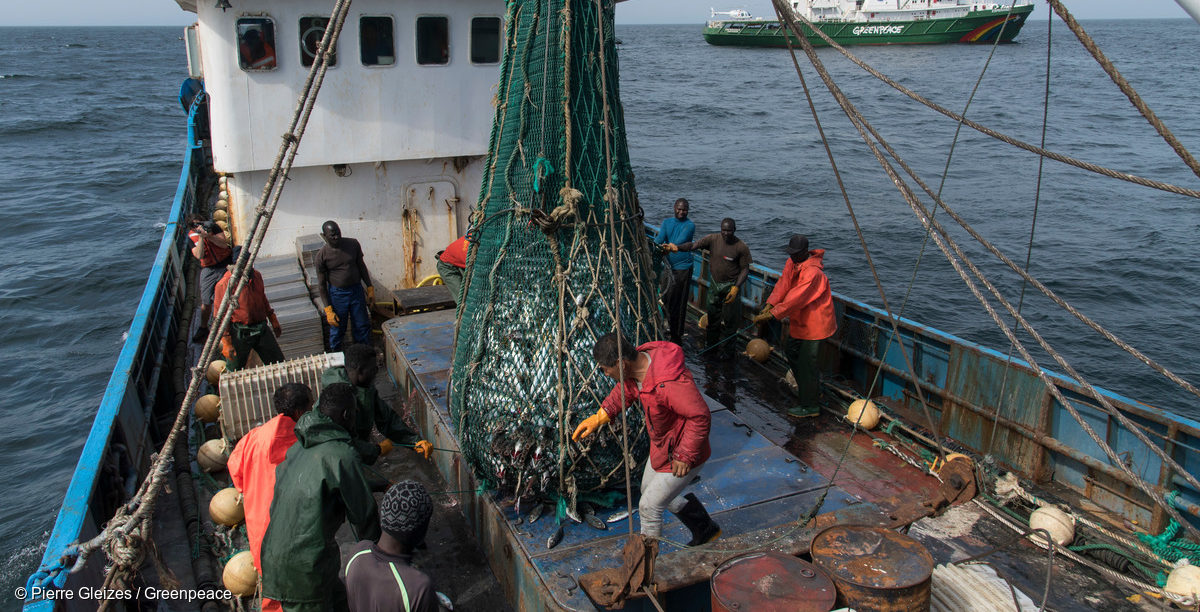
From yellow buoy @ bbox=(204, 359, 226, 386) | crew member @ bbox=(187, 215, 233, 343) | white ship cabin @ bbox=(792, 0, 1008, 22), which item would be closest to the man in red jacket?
yellow buoy @ bbox=(204, 359, 226, 386)

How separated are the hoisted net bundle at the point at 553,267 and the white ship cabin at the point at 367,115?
4296mm

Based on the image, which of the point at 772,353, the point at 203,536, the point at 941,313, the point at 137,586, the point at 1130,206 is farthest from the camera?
the point at 1130,206

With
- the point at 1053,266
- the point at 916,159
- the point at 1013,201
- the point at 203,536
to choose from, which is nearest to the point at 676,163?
the point at 916,159

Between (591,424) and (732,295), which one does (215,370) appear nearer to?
(591,424)

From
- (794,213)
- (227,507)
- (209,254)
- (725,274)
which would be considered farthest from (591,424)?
(794,213)

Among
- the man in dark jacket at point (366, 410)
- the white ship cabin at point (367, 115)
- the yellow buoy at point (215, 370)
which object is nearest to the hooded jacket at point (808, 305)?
the man in dark jacket at point (366, 410)

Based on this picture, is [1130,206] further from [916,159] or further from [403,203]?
[403,203]

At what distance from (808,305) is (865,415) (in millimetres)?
1105

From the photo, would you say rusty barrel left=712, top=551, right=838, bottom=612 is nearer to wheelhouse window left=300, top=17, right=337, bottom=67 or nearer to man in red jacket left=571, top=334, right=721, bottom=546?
man in red jacket left=571, top=334, right=721, bottom=546

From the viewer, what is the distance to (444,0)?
895 cm

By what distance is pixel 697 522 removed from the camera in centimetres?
478

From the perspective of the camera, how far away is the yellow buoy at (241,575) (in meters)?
4.82

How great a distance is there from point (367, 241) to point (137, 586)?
17.3 ft

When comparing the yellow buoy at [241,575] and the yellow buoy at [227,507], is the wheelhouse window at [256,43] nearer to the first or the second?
the yellow buoy at [227,507]
